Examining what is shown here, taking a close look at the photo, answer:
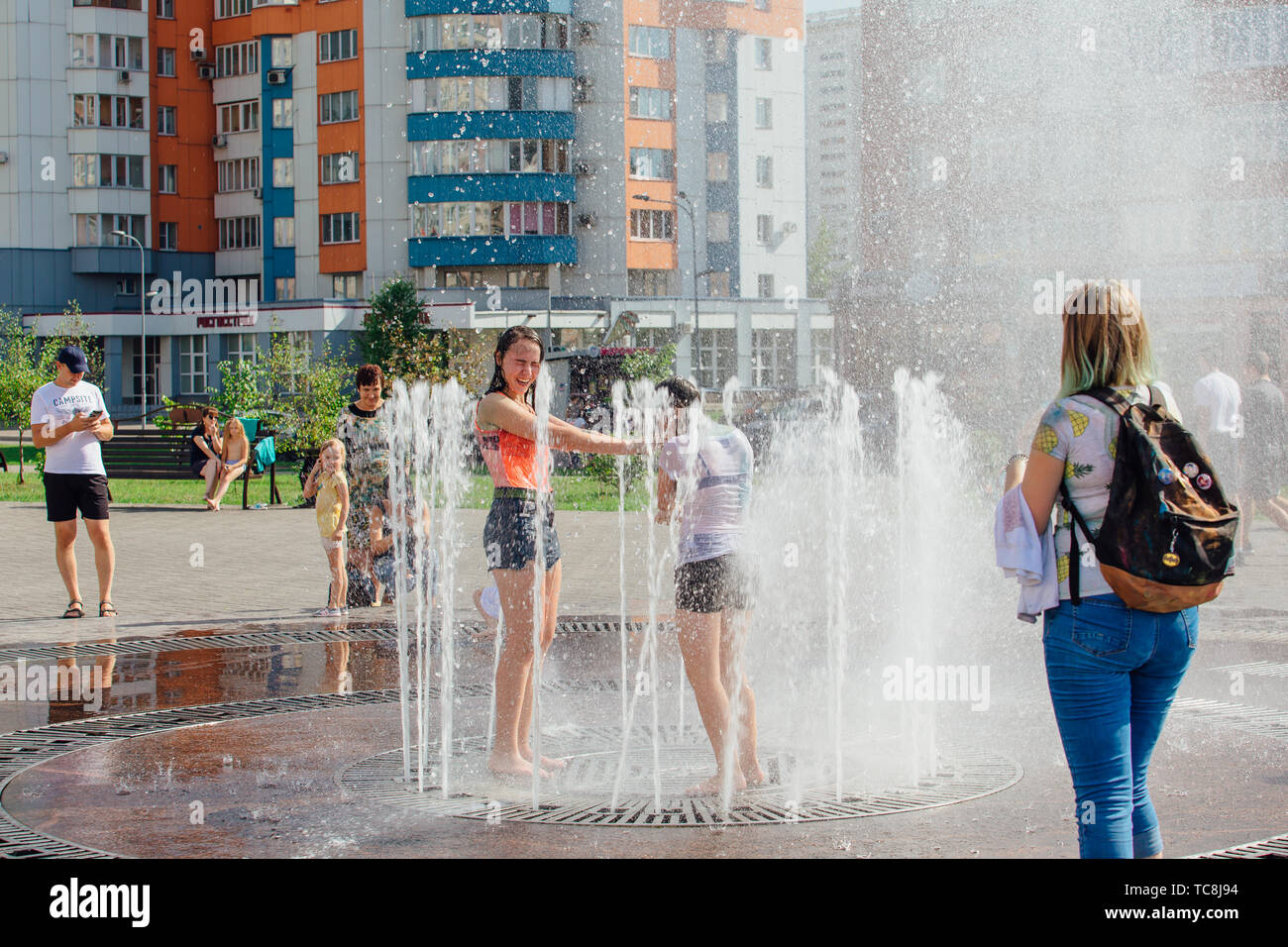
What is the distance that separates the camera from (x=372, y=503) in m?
9.84

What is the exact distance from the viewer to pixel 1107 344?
3.67 meters

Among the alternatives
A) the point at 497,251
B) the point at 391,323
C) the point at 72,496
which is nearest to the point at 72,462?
the point at 72,496

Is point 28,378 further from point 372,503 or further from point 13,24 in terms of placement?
point 13,24

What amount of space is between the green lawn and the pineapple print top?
16.4 metres

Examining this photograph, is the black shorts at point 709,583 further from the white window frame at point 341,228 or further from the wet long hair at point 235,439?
the white window frame at point 341,228

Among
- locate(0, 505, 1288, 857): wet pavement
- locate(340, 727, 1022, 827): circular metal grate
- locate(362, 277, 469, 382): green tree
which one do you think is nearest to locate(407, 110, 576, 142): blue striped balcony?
locate(362, 277, 469, 382): green tree

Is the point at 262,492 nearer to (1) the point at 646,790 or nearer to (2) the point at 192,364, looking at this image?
(1) the point at 646,790

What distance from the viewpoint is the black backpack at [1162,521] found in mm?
3504

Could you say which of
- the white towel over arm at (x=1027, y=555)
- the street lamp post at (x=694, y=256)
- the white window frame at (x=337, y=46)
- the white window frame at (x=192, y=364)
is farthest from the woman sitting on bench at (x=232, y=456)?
the white window frame at (x=337, y=46)

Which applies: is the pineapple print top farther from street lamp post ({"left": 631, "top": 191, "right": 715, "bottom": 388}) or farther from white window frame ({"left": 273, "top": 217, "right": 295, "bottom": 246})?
white window frame ({"left": 273, "top": 217, "right": 295, "bottom": 246})

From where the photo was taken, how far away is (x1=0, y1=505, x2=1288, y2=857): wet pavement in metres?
4.74
